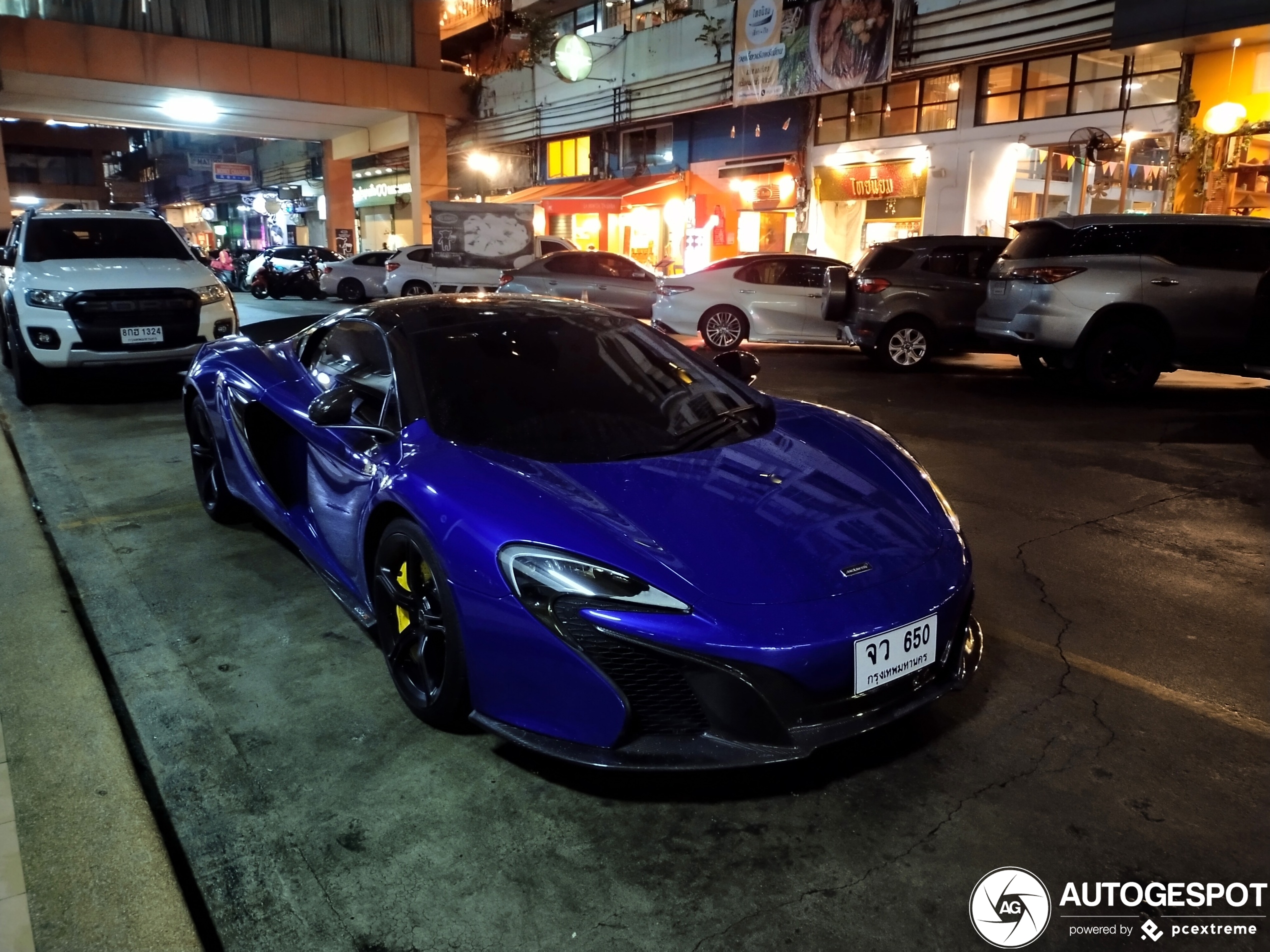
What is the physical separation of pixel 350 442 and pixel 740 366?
6.36 feet

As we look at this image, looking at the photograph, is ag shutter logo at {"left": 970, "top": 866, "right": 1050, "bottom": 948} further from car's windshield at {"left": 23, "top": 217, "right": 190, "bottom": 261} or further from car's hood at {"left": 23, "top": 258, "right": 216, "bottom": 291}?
car's windshield at {"left": 23, "top": 217, "right": 190, "bottom": 261}

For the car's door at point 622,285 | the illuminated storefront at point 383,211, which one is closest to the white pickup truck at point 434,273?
the car's door at point 622,285

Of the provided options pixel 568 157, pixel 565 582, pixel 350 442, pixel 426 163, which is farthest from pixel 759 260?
pixel 568 157

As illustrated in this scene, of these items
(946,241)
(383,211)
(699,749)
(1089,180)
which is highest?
(383,211)

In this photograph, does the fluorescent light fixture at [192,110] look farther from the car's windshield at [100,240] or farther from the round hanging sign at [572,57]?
the car's windshield at [100,240]

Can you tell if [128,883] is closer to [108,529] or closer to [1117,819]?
[1117,819]

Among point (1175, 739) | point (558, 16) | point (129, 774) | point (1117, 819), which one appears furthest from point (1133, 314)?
point (558, 16)

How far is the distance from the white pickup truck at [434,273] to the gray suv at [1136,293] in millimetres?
11145

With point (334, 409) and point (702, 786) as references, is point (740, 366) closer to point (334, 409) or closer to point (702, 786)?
point (334, 409)

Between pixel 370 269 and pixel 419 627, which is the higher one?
pixel 370 269

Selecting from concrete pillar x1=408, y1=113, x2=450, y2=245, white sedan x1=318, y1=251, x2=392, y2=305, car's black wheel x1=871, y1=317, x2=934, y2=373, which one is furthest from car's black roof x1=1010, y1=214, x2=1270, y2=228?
concrete pillar x1=408, y1=113, x2=450, y2=245

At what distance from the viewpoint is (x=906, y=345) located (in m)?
11.7

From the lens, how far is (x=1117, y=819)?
265cm

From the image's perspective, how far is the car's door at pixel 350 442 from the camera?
3.38 m
